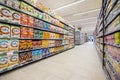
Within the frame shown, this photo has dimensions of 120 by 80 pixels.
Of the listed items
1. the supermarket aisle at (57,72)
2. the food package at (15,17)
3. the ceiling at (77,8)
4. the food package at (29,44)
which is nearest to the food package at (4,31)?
the food package at (15,17)

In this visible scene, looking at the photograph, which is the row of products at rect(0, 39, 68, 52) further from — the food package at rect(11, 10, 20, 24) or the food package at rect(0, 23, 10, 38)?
the food package at rect(11, 10, 20, 24)

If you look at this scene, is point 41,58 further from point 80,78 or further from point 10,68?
point 80,78

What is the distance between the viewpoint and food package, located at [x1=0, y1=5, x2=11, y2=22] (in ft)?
5.59

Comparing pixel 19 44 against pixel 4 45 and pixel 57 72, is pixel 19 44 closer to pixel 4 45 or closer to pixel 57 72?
pixel 4 45

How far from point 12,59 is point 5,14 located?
110 centimetres

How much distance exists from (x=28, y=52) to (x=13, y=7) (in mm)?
1342

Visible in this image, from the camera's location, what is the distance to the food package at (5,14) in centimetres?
171

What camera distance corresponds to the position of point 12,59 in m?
1.94

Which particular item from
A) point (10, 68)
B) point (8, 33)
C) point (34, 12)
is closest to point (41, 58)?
point (10, 68)

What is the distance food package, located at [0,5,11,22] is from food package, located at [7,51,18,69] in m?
0.80

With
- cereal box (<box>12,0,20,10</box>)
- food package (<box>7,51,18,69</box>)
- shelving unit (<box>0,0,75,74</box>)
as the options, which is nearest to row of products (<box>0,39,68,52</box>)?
shelving unit (<box>0,0,75,74</box>)

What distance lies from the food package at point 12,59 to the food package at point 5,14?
2.63 ft

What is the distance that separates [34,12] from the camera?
8.61ft

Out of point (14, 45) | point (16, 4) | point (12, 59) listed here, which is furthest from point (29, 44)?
point (16, 4)
